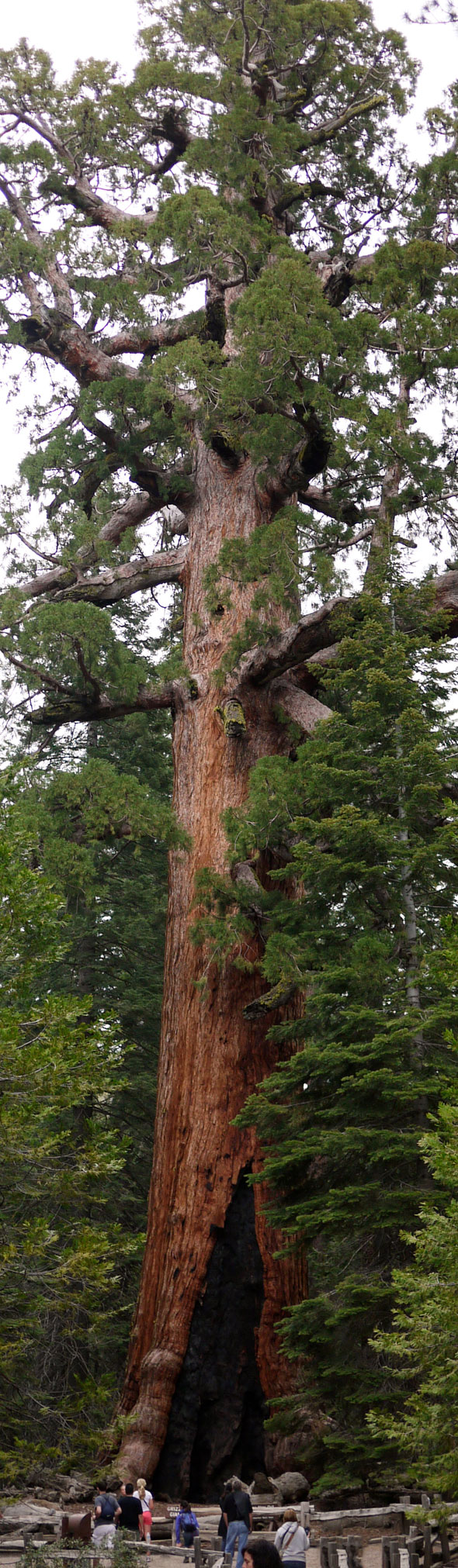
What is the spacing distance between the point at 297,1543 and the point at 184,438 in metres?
11.5

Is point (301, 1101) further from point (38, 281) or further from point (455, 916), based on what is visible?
point (38, 281)

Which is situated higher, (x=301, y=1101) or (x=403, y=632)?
(x=403, y=632)

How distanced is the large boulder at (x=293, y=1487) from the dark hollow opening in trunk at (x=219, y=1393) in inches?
25.2

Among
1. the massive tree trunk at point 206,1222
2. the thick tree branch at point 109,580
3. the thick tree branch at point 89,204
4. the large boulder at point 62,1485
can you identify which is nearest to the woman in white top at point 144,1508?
the massive tree trunk at point 206,1222

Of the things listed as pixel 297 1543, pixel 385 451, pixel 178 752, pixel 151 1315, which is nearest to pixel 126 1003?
pixel 178 752

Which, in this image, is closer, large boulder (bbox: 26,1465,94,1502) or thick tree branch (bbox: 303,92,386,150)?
large boulder (bbox: 26,1465,94,1502)

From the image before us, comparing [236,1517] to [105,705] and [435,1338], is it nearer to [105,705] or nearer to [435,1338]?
[435,1338]

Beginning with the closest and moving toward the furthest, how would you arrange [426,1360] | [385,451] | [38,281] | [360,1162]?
[426,1360] → [360,1162] → [385,451] → [38,281]

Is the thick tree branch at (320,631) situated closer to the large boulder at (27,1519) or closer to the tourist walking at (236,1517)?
the tourist walking at (236,1517)

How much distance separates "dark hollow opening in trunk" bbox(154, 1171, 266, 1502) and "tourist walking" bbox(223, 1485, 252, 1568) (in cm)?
188

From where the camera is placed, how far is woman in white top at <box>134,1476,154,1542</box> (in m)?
9.70

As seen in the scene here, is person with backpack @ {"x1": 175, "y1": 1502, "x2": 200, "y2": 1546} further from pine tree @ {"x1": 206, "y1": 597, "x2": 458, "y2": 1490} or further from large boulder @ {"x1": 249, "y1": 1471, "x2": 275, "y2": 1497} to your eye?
pine tree @ {"x1": 206, "y1": 597, "x2": 458, "y2": 1490}

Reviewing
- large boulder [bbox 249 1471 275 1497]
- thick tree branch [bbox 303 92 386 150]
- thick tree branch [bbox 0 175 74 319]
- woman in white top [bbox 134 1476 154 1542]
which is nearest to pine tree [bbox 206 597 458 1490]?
large boulder [bbox 249 1471 275 1497]

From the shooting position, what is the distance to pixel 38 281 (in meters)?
16.5
